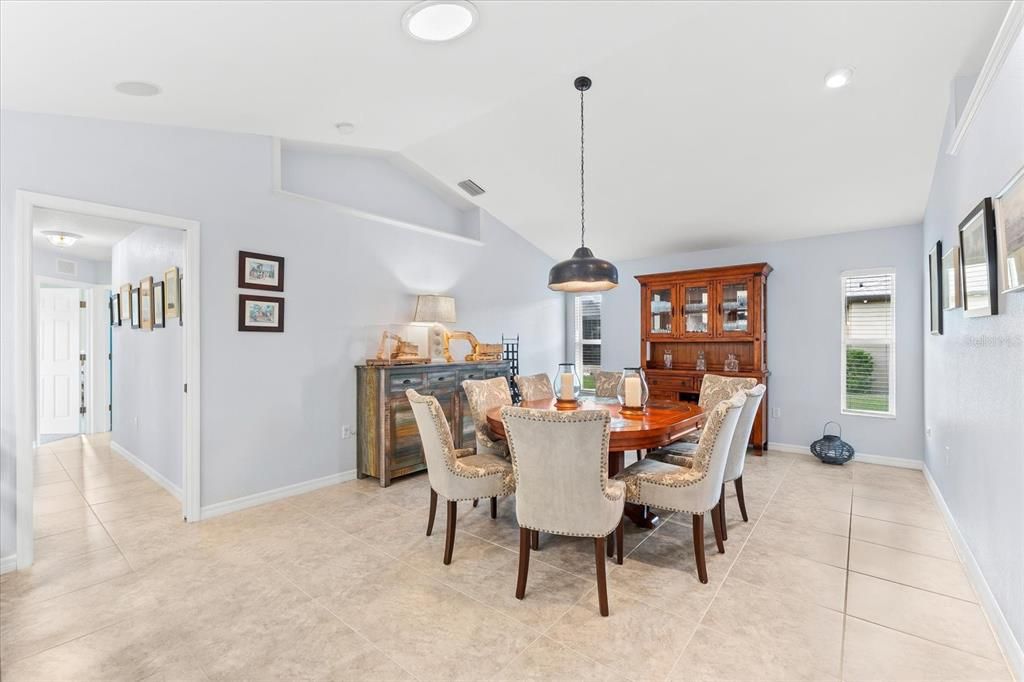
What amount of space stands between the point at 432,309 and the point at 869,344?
445 centimetres

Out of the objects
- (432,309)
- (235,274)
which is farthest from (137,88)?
(432,309)

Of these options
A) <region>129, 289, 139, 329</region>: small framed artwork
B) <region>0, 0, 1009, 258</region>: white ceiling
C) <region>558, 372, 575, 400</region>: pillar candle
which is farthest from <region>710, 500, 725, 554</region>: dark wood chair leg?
<region>129, 289, 139, 329</region>: small framed artwork

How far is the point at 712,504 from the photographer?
2.54 meters

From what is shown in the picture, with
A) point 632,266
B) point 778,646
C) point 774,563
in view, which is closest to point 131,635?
point 778,646

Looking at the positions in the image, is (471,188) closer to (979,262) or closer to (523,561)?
(523,561)

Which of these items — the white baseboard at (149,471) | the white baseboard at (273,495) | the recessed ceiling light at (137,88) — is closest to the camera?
the recessed ceiling light at (137,88)

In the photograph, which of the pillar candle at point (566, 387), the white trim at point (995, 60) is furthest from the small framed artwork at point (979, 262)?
the pillar candle at point (566, 387)

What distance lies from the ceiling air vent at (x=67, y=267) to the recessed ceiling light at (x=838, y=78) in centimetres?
819

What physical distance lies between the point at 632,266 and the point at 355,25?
15.8 feet

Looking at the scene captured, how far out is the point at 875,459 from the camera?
4.74 metres

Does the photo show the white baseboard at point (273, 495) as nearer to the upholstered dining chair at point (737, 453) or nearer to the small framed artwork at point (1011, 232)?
the upholstered dining chair at point (737, 453)

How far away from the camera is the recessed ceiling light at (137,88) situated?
101 inches

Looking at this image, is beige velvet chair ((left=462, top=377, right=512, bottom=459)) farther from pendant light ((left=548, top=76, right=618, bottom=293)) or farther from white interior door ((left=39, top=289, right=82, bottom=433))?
white interior door ((left=39, top=289, right=82, bottom=433))

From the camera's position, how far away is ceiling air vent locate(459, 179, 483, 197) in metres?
5.00
